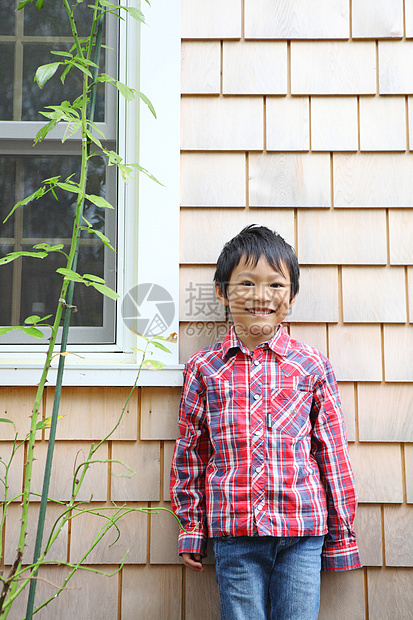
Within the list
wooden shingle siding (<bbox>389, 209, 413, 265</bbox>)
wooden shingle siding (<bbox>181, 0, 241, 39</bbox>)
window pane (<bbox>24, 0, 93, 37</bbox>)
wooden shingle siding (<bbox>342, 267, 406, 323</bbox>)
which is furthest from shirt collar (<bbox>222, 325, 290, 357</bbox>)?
window pane (<bbox>24, 0, 93, 37</bbox>)

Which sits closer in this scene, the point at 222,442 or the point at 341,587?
the point at 222,442

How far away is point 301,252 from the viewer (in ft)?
6.15

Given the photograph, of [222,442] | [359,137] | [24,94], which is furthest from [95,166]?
[222,442]

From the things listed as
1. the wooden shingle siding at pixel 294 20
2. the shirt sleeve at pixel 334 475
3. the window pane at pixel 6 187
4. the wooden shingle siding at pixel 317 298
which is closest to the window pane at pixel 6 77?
the window pane at pixel 6 187

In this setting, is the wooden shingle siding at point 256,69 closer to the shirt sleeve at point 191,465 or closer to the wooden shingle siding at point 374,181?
the wooden shingle siding at point 374,181

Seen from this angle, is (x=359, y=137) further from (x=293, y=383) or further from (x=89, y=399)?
(x=89, y=399)

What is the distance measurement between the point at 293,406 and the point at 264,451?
0.16 metres

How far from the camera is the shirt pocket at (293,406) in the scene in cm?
164

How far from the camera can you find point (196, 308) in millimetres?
1853

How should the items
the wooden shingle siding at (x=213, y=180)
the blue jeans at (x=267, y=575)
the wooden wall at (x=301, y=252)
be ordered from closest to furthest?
the blue jeans at (x=267, y=575) < the wooden wall at (x=301, y=252) < the wooden shingle siding at (x=213, y=180)

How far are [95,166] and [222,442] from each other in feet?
3.42

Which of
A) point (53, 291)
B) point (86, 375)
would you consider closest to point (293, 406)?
point (86, 375)

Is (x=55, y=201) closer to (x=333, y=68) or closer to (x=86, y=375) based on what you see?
(x=86, y=375)

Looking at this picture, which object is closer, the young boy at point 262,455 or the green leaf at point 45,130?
the green leaf at point 45,130
